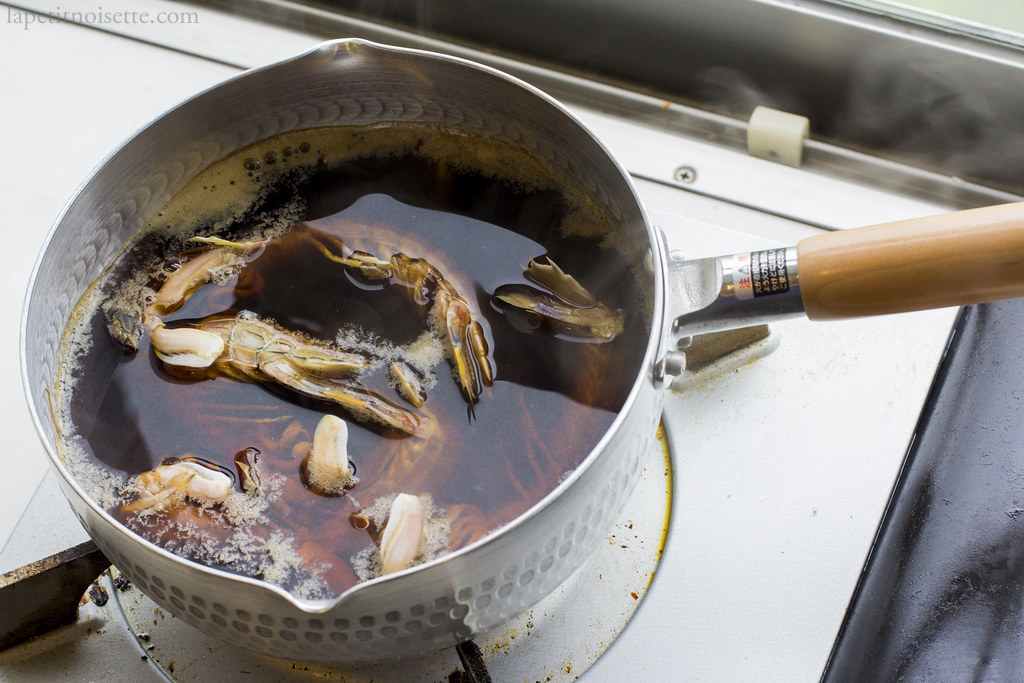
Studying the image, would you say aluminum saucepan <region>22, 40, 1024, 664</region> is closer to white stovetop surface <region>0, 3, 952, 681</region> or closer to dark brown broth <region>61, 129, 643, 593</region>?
dark brown broth <region>61, 129, 643, 593</region>

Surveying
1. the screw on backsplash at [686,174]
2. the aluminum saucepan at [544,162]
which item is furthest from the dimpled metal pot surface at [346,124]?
the screw on backsplash at [686,174]

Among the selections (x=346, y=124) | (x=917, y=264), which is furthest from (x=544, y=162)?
(x=917, y=264)

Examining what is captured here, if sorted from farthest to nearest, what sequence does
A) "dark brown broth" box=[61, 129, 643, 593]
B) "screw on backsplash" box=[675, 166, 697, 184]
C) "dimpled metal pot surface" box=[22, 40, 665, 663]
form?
"screw on backsplash" box=[675, 166, 697, 184], "dark brown broth" box=[61, 129, 643, 593], "dimpled metal pot surface" box=[22, 40, 665, 663]

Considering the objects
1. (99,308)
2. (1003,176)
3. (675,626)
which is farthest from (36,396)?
(1003,176)

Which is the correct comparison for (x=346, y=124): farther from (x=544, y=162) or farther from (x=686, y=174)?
(x=686, y=174)

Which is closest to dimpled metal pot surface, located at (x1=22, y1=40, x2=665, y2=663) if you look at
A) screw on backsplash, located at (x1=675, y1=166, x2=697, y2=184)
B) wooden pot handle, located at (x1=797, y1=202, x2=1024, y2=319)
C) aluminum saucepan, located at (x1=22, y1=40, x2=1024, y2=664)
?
aluminum saucepan, located at (x1=22, y1=40, x2=1024, y2=664)

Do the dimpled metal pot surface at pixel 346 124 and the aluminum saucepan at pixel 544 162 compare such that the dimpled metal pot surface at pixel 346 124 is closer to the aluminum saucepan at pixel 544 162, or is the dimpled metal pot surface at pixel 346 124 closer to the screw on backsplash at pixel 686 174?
the aluminum saucepan at pixel 544 162

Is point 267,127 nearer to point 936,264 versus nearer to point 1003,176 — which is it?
point 936,264
